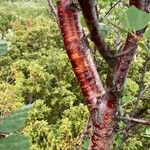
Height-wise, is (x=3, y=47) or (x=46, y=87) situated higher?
(x=46, y=87)

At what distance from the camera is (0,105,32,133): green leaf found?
8.1 inches

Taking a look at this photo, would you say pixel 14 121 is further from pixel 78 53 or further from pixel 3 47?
pixel 78 53

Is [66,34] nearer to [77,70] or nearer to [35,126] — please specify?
[77,70]

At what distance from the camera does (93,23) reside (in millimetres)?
342

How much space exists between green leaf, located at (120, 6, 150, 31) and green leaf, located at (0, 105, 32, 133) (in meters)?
0.11

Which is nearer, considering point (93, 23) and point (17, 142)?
point (17, 142)

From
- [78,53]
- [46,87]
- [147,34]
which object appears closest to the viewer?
[147,34]

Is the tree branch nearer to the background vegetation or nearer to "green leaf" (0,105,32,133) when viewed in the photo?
"green leaf" (0,105,32,133)

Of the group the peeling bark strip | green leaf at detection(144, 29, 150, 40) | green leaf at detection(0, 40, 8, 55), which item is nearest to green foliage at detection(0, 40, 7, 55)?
green leaf at detection(0, 40, 8, 55)

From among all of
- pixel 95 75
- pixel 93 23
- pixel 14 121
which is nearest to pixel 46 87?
pixel 95 75

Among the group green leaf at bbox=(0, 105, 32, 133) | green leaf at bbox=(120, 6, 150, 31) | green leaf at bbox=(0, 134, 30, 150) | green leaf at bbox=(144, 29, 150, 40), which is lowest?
green leaf at bbox=(0, 134, 30, 150)

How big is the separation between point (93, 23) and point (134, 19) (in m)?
0.06

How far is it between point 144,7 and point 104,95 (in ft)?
0.47

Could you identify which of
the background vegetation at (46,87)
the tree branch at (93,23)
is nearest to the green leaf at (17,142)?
the tree branch at (93,23)
